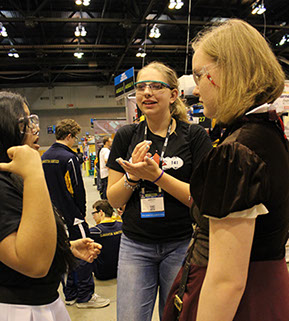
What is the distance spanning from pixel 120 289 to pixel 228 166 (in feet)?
3.10

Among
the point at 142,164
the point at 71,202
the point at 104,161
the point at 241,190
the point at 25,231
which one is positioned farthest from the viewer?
the point at 104,161

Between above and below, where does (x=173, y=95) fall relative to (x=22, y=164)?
above

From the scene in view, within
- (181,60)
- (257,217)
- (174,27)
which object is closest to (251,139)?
(257,217)

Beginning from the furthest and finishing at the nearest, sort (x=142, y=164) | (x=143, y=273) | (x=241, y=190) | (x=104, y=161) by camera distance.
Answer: (x=104, y=161) → (x=143, y=273) → (x=142, y=164) → (x=241, y=190)

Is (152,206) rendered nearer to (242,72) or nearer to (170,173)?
(170,173)

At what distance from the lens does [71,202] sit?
9.80ft

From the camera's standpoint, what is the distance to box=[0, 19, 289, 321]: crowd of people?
0.71 m

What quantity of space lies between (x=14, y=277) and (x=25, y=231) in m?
0.21

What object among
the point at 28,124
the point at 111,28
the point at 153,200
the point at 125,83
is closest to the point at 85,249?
the point at 153,200

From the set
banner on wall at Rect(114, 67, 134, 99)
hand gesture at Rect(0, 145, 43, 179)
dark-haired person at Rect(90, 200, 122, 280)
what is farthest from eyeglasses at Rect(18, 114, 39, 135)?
banner on wall at Rect(114, 67, 134, 99)

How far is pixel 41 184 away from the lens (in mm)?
902

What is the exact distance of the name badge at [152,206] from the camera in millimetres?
1388

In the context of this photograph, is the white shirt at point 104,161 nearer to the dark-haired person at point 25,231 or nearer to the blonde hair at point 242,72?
the dark-haired person at point 25,231

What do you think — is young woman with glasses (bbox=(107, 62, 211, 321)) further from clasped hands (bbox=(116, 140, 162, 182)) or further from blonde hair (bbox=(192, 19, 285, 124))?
blonde hair (bbox=(192, 19, 285, 124))
